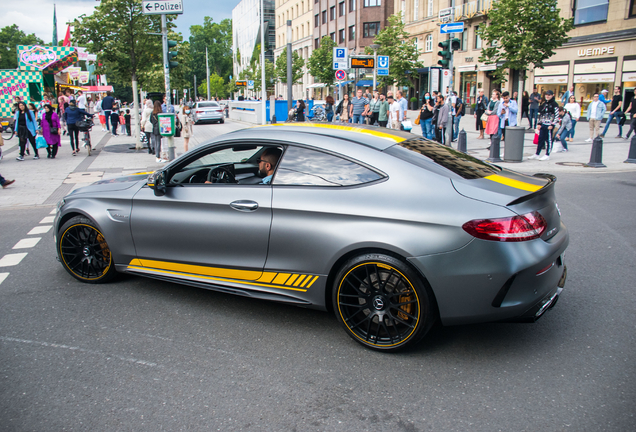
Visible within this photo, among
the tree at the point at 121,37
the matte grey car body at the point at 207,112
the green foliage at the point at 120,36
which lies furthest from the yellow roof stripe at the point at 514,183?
the matte grey car body at the point at 207,112

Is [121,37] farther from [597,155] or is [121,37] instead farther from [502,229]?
[502,229]

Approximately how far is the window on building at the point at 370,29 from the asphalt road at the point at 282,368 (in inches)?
2451

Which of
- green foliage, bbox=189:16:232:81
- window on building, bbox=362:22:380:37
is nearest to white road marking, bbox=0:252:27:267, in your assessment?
window on building, bbox=362:22:380:37

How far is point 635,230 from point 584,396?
15.4ft

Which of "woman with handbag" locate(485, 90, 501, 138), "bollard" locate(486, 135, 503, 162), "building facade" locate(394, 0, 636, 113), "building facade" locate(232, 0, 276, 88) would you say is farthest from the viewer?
"building facade" locate(232, 0, 276, 88)

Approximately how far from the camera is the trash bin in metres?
13.9

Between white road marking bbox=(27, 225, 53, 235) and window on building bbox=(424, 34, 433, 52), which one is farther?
window on building bbox=(424, 34, 433, 52)

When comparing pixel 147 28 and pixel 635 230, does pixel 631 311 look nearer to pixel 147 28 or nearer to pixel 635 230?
pixel 635 230

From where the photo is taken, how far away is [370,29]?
206 feet

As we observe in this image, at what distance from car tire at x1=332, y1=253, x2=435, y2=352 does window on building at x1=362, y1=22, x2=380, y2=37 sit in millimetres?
63432

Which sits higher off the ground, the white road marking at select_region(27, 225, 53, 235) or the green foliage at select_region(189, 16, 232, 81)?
the green foliage at select_region(189, 16, 232, 81)

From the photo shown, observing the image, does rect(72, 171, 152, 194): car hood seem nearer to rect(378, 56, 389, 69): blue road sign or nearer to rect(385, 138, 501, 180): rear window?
rect(385, 138, 501, 180): rear window

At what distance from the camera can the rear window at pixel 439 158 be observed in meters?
A: 3.66

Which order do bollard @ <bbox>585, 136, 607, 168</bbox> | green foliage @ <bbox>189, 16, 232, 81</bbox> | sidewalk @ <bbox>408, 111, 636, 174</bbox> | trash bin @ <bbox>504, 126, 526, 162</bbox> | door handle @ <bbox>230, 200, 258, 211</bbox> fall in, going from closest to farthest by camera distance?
door handle @ <bbox>230, 200, 258, 211</bbox> → sidewalk @ <bbox>408, 111, 636, 174</bbox> → bollard @ <bbox>585, 136, 607, 168</bbox> → trash bin @ <bbox>504, 126, 526, 162</bbox> → green foliage @ <bbox>189, 16, 232, 81</bbox>
